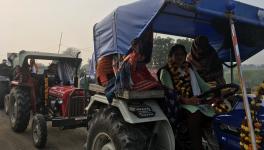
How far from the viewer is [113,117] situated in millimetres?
4430

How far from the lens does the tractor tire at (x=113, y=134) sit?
4.11 m

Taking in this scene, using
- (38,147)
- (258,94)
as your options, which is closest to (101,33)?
(258,94)

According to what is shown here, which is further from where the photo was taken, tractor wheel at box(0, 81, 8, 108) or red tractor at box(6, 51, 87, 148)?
tractor wheel at box(0, 81, 8, 108)

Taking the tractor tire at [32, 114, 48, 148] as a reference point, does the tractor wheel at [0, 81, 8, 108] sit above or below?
above

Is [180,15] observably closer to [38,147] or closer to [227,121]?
[227,121]

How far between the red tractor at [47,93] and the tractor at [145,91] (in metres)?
3.42

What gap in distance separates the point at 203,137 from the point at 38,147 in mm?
4453

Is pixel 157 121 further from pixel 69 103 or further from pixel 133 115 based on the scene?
pixel 69 103

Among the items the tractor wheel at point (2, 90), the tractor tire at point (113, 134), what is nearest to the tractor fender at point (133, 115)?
the tractor tire at point (113, 134)

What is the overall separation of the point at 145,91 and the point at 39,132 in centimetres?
433

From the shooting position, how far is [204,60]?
551 centimetres

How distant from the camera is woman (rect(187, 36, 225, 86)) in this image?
548cm

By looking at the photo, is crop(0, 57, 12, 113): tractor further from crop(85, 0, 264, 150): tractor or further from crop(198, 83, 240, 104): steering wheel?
crop(198, 83, 240, 104): steering wheel

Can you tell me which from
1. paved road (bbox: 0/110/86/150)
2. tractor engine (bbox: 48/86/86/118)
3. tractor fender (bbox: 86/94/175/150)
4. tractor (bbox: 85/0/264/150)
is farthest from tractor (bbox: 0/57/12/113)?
tractor fender (bbox: 86/94/175/150)
